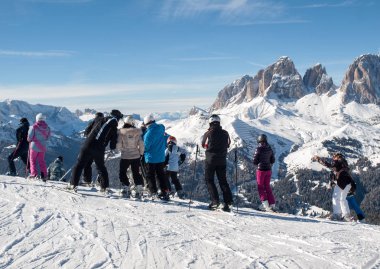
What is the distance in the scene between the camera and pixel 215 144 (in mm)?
13492

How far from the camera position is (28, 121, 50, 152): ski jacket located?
17.5m

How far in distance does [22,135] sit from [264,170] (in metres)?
11.5

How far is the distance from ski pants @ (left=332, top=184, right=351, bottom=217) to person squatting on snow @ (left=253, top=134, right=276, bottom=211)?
2.32m

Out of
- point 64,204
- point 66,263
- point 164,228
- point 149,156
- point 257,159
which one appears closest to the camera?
point 66,263

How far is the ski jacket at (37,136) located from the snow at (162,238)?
468cm

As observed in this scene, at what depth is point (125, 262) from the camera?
7.23 m

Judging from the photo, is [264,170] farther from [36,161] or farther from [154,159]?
[36,161]

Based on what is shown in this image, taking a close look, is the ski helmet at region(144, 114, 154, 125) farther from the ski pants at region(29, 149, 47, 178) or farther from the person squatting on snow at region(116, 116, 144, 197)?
the ski pants at region(29, 149, 47, 178)

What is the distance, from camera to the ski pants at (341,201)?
49.6ft

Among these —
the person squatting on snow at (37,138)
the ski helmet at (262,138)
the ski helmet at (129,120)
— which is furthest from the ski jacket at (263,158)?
the person squatting on snow at (37,138)

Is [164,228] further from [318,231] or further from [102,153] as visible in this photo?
[102,153]

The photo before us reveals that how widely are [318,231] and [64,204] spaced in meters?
7.42

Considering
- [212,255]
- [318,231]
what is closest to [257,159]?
[318,231]

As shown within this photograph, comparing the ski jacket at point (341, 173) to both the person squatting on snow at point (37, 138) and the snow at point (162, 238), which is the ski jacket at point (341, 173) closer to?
the snow at point (162, 238)
